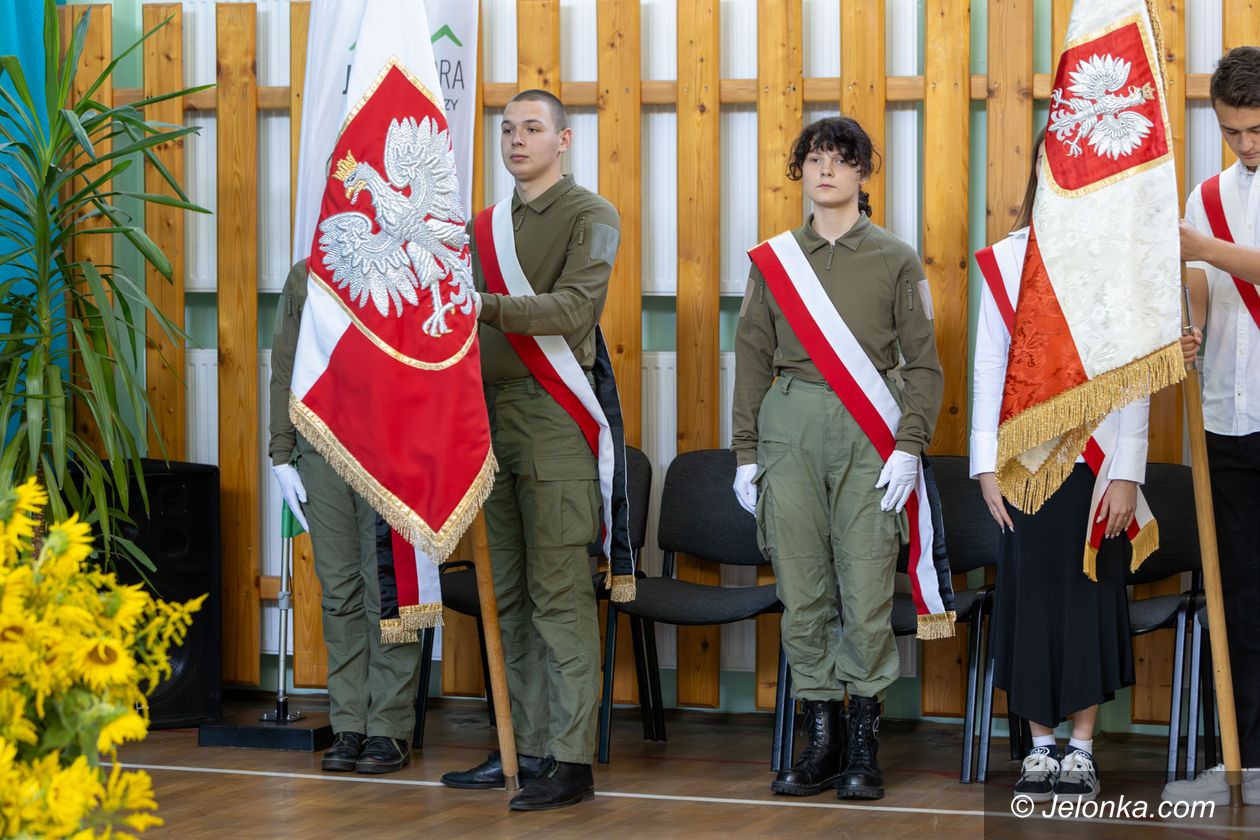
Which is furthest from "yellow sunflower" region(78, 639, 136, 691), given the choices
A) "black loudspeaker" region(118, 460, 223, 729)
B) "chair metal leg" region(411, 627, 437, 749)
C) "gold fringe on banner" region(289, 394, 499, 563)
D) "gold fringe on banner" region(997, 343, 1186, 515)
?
"black loudspeaker" region(118, 460, 223, 729)

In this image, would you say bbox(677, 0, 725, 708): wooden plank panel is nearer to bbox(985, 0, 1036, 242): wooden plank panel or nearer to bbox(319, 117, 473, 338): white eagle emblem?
bbox(985, 0, 1036, 242): wooden plank panel

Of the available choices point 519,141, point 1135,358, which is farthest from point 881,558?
point 519,141

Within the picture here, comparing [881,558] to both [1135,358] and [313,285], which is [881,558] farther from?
[313,285]

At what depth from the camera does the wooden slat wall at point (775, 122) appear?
4.28 meters

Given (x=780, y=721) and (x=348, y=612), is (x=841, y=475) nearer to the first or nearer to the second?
(x=780, y=721)

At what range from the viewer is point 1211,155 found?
4090 millimetres

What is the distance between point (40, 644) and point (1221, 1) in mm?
3706

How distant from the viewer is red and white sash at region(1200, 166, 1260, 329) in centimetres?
317

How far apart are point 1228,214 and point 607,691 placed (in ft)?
6.29

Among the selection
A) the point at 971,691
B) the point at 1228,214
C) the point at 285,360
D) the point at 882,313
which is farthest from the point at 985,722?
the point at 285,360

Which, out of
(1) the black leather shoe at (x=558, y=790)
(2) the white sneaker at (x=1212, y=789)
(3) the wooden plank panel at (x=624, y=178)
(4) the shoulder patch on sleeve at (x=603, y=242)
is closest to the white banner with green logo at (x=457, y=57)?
(3) the wooden plank panel at (x=624, y=178)

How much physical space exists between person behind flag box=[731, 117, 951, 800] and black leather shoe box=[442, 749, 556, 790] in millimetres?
560

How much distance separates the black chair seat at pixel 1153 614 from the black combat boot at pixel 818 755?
2.36 ft

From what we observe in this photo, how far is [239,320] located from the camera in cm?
467
